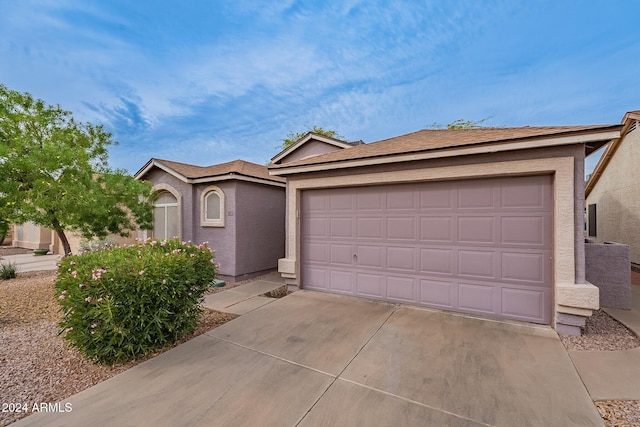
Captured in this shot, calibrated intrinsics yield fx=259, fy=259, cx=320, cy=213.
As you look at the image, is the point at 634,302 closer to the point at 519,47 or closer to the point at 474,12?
the point at 474,12

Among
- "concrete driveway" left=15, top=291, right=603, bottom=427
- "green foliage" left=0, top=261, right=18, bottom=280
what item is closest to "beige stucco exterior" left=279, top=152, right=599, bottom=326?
"concrete driveway" left=15, top=291, right=603, bottom=427

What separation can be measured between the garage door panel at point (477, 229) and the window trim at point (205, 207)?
657cm

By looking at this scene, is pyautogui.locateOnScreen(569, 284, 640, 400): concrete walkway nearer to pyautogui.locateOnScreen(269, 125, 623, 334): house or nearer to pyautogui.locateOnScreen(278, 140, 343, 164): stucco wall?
pyautogui.locateOnScreen(269, 125, 623, 334): house

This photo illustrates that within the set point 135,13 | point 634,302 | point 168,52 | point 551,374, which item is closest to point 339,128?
point 168,52

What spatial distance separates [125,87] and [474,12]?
13.2 metres

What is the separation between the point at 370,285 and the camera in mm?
5953

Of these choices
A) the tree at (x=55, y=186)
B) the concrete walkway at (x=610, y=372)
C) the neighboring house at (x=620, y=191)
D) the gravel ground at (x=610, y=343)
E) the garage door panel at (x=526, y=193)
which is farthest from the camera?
the neighboring house at (x=620, y=191)

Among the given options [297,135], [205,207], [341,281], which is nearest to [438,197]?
[341,281]

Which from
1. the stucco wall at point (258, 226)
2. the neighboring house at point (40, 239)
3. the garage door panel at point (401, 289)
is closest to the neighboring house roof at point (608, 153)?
the garage door panel at point (401, 289)

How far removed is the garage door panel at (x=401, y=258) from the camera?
5.50 m

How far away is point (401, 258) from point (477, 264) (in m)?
1.40

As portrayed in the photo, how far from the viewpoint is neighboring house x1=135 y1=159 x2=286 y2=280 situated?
26.5 ft

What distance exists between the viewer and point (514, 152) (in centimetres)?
452

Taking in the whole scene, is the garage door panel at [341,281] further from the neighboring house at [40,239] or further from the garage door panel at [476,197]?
the neighboring house at [40,239]
